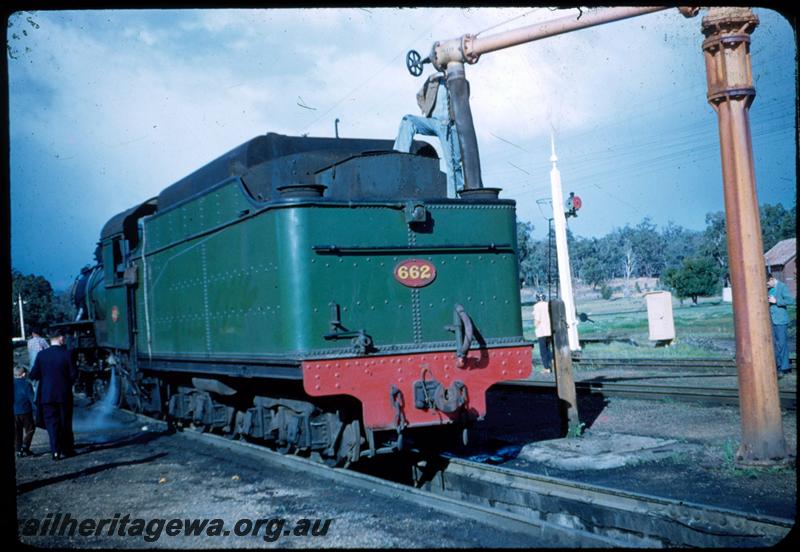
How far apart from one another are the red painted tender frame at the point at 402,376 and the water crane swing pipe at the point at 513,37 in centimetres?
550

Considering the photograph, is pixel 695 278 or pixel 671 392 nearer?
pixel 671 392

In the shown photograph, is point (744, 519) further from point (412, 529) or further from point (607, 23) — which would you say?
point (607, 23)

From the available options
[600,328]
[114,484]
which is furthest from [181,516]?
[600,328]

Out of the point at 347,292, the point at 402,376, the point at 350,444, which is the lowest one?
the point at 350,444

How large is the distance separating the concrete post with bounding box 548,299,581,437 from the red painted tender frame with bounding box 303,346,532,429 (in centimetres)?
180

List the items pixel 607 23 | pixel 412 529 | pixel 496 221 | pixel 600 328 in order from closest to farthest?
pixel 412 529
pixel 496 221
pixel 607 23
pixel 600 328

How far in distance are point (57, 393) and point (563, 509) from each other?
672cm

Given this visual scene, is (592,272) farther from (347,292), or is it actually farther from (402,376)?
(347,292)

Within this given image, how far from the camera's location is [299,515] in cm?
573

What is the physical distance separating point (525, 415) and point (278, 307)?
5.51 m

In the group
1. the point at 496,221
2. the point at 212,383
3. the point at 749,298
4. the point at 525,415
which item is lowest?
the point at 525,415

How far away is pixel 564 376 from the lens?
348 inches

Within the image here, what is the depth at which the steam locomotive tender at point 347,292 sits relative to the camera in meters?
6.45

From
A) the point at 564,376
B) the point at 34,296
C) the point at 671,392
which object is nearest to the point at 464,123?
the point at 564,376
